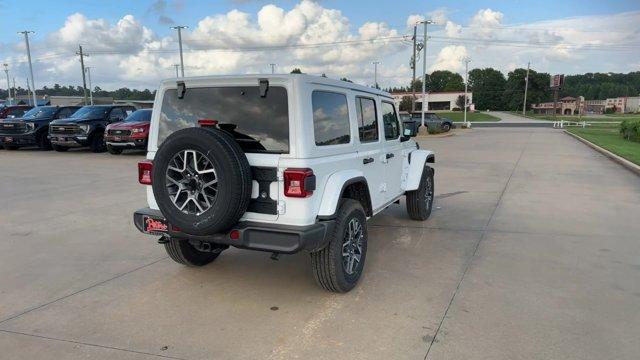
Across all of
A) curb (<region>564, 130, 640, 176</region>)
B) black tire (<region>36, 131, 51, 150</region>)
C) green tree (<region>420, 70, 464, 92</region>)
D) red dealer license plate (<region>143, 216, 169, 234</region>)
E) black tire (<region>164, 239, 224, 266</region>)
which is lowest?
curb (<region>564, 130, 640, 176</region>)

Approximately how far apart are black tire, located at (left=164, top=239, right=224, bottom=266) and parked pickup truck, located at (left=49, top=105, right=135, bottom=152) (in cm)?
1404

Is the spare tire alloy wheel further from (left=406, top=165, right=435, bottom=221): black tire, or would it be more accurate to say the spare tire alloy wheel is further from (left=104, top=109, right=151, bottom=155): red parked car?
(left=104, top=109, right=151, bottom=155): red parked car

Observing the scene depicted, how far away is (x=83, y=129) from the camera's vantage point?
17.0 metres

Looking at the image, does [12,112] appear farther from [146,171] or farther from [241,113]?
[241,113]

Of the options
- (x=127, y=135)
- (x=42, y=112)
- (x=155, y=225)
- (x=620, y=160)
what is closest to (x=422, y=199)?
(x=155, y=225)

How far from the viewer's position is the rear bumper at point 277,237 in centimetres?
364

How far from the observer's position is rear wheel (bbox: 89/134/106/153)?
56.5 feet

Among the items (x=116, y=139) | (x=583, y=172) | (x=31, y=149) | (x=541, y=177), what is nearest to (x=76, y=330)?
(x=541, y=177)

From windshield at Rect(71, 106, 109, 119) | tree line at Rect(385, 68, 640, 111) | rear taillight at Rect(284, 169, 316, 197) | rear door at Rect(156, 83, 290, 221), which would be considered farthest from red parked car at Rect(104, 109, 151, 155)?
tree line at Rect(385, 68, 640, 111)

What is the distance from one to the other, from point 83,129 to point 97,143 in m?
0.70

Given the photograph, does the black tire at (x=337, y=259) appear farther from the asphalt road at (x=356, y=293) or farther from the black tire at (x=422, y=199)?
the black tire at (x=422, y=199)

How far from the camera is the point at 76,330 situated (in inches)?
142

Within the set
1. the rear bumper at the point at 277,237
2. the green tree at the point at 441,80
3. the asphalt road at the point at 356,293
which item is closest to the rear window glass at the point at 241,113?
the rear bumper at the point at 277,237

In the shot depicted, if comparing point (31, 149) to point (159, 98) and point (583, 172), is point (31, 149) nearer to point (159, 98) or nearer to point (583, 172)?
point (159, 98)
